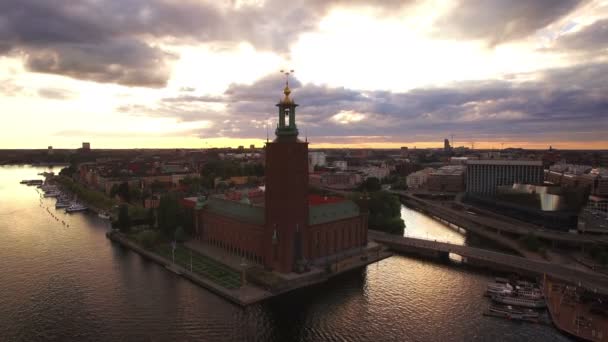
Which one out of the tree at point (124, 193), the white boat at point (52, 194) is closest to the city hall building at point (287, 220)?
the tree at point (124, 193)

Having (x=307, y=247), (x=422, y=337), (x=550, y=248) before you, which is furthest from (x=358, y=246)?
(x=550, y=248)

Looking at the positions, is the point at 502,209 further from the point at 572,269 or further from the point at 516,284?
the point at 516,284

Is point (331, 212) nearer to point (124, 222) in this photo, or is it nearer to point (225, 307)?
point (225, 307)

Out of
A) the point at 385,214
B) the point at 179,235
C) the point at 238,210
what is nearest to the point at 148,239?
the point at 179,235

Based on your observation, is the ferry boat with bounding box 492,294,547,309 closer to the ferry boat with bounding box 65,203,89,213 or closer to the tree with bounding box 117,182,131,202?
the tree with bounding box 117,182,131,202

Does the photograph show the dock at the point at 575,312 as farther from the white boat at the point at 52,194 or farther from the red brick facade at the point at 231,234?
the white boat at the point at 52,194

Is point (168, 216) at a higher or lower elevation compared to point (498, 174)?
lower
